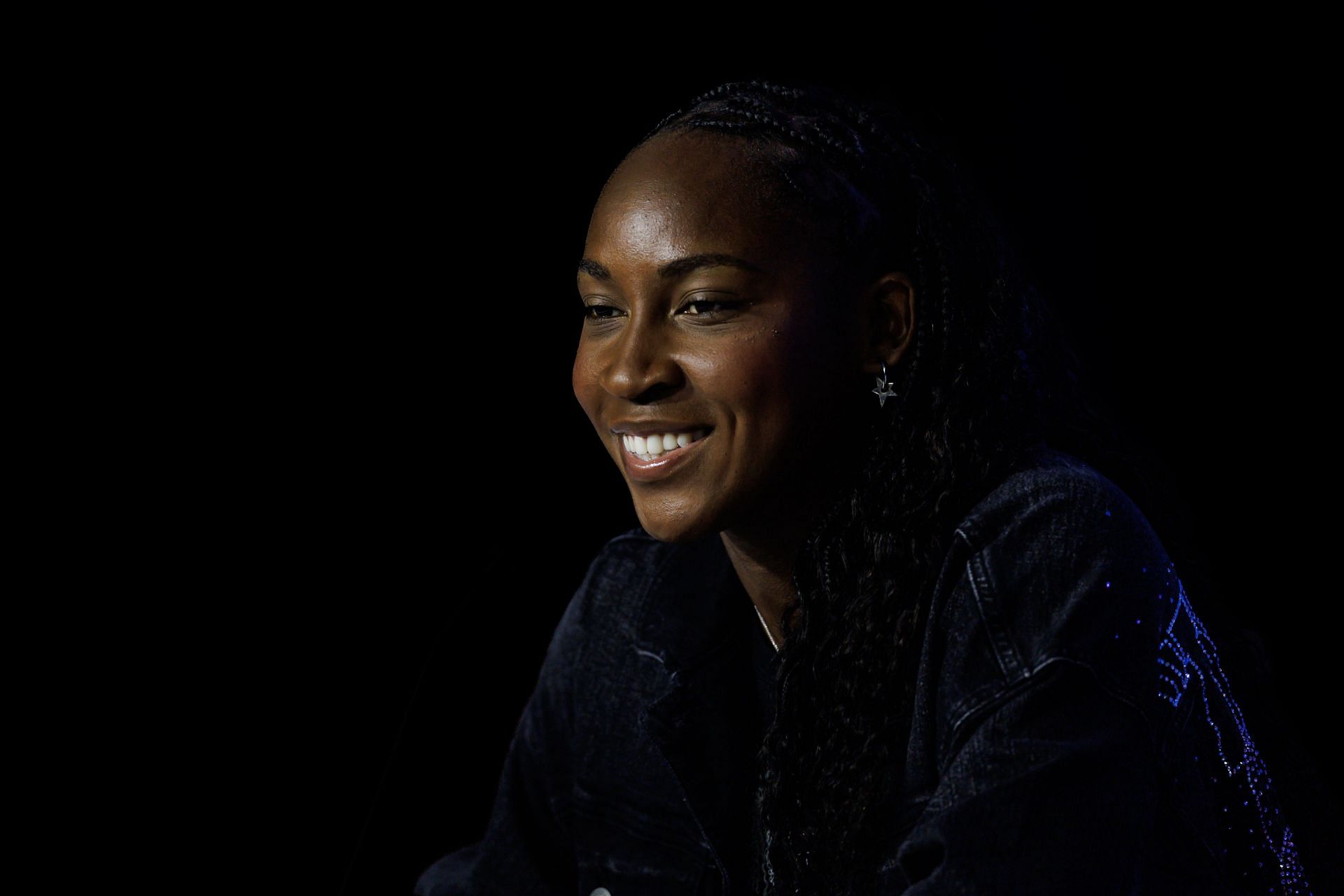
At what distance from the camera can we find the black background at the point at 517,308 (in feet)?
8.33

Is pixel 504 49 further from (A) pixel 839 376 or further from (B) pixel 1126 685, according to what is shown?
(B) pixel 1126 685

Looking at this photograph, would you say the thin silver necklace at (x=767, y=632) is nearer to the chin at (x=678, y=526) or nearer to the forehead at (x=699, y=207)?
the chin at (x=678, y=526)

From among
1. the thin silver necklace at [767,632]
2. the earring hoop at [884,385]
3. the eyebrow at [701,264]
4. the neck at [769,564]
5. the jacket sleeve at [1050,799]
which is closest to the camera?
the jacket sleeve at [1050,799]

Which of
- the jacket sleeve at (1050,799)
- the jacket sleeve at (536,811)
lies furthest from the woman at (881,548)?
the jacket sleeve at (536,811)

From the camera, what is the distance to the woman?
1628 millimetres

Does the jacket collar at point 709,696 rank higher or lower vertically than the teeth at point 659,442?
lower

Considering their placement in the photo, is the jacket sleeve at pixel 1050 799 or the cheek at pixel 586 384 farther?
the cheek at pixel 586 384

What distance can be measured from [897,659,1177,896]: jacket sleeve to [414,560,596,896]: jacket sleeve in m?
0.88

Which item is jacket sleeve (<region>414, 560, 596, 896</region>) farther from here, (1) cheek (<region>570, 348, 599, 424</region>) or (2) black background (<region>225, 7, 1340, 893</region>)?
(1) cheek (<region>570, 348, 599, 424</region>)

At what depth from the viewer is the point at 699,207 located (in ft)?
6.16

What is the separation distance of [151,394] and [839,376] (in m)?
1.38

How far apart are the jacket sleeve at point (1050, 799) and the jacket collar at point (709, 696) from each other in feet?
1.67

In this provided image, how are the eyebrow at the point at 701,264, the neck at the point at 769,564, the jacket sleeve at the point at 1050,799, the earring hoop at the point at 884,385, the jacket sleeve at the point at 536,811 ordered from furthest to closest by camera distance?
the jacket sleeve at the point at 536,811, the neck at the point at 769,564, the earring hoop at the point at 884,385, the eyebrow at the point at 701,264, the jacket sleeve at the point at 1050,799

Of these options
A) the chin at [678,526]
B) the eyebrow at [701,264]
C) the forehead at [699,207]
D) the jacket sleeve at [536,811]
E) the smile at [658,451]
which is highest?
the forehead at [699,207]
